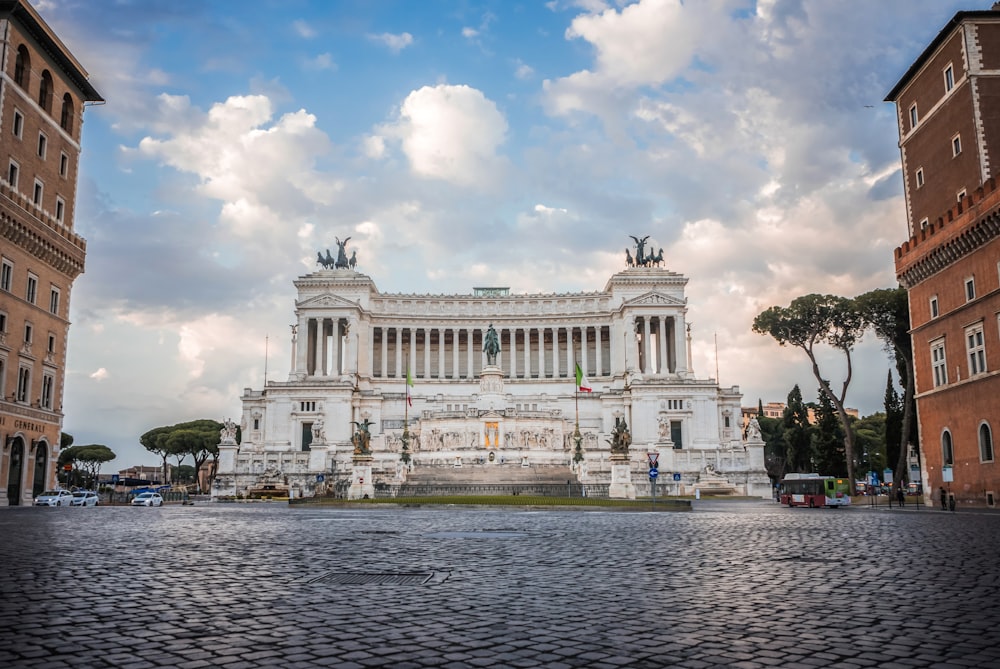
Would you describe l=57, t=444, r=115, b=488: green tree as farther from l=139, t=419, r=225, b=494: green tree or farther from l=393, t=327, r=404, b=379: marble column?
l=393, t=327, r=404, b=379: marble column

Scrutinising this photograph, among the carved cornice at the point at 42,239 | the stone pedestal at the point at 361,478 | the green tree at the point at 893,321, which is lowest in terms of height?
the stone pedestal at the point at 361,478

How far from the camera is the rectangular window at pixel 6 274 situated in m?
45.5

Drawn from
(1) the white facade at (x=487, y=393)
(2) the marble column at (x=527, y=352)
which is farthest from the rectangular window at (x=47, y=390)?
(2) the marble column at (x=527, y=352)

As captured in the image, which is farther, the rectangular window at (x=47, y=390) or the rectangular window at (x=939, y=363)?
the rectangular window at (x=47, y=390)

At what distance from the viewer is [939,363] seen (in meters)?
42.8

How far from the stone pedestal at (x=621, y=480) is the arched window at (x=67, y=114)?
41.0 meters

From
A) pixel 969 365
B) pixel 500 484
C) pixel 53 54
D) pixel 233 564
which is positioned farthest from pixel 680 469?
pixel 233 564

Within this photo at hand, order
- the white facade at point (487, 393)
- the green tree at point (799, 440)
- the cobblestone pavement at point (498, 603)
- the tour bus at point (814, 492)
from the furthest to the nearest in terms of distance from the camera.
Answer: the green tree at point (799, 440) → the white facade at point (487, 393) → the tour bus at point (814, 492) → the cobblestone pavement at point (498, 603)

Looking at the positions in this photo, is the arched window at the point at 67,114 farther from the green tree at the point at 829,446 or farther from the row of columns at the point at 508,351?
the green tree at the point at 829,446

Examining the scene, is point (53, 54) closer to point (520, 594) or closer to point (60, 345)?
point (60, 345)

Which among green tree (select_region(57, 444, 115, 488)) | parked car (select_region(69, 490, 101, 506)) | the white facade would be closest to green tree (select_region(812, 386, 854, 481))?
the white facade

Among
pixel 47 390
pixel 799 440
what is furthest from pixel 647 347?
pixel 47 390

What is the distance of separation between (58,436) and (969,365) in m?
51.9

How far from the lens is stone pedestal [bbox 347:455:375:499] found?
5503 cm
